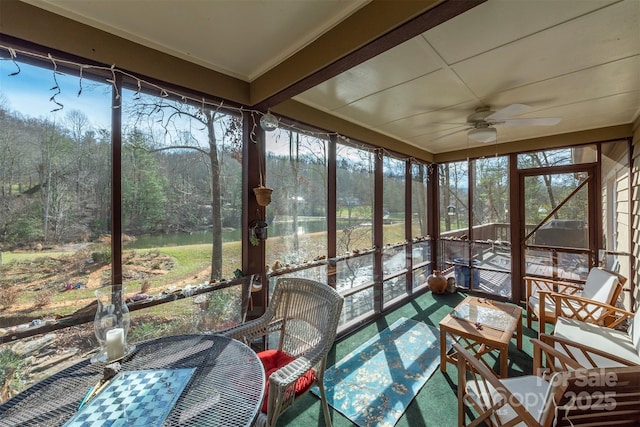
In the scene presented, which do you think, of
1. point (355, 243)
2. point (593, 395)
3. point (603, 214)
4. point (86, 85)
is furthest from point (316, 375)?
point (603, 214)

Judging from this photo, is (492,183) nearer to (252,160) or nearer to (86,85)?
(252,160)

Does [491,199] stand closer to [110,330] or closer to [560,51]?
[560,51]

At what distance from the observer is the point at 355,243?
3.37 metres

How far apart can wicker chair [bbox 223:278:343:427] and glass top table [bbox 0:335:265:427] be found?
0.22 metres

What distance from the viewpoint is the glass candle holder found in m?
1.22

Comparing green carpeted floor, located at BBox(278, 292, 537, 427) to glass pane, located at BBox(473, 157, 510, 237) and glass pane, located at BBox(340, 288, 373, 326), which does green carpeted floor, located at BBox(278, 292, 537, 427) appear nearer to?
glass pane, located at BBox(340, 288, 373, 326)

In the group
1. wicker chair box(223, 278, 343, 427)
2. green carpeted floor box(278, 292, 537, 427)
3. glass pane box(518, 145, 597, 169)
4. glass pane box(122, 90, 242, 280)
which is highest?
glass pane box(518, 145, 597, 169)

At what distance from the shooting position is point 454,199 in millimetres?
4746

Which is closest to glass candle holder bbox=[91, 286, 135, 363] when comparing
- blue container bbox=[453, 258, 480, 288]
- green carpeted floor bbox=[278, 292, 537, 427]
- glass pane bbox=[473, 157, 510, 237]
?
green carpeted floor bbox=[278, 292, 537, 427]

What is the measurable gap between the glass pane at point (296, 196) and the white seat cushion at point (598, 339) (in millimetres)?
2289

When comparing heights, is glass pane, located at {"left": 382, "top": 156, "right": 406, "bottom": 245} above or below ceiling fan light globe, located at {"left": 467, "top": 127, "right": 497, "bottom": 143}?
below

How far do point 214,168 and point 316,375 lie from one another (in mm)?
1691

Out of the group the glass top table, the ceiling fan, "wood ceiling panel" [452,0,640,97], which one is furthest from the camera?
the ceiling fan

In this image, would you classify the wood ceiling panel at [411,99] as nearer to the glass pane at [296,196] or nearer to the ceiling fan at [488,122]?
the ceiling fan at [488,122]
